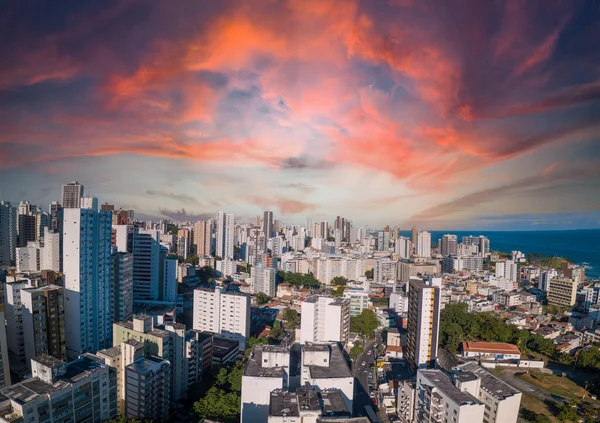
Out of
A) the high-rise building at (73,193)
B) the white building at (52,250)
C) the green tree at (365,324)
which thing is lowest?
the green tree at (365,324)

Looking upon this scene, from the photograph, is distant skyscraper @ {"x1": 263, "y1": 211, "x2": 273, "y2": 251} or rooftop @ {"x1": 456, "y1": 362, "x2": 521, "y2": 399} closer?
rooftop @ {"x1": 456, "y1": 362, "x2": 521, "y2": 399}

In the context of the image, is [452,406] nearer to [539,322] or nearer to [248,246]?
[539,322]

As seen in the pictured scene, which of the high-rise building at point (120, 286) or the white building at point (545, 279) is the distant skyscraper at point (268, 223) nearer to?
the high-rise building at point (120, 286)

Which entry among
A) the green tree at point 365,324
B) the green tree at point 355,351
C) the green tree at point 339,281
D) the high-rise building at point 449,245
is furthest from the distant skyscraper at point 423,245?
the green tree at point 355,351

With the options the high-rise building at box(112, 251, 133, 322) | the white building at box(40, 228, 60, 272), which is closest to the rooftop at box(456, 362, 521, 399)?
the high-rise building at box(112, 251, 133, 322)

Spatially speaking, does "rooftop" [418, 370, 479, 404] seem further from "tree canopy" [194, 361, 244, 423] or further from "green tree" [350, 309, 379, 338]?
"green tree" [350, 309, 379, 338]

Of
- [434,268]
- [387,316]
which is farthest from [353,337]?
[434,268]

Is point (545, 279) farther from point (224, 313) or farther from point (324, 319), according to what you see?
point (224, 313)
